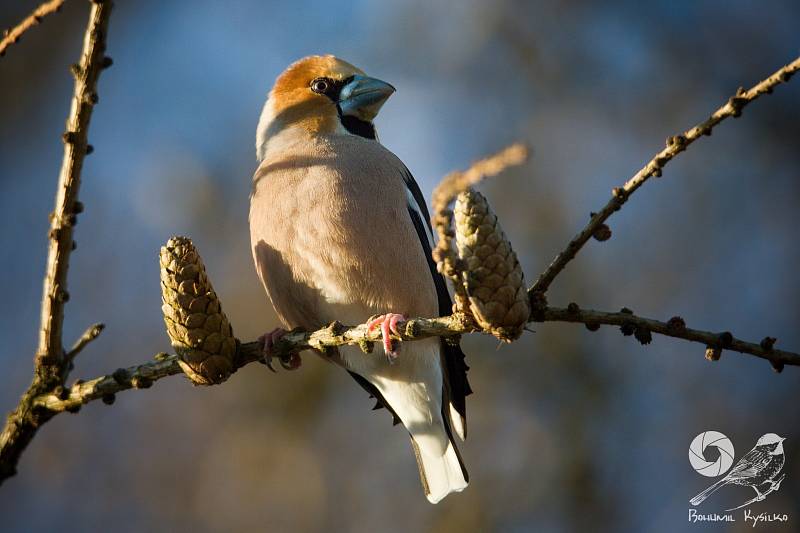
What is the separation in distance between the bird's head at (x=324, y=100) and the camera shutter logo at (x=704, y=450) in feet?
8.49

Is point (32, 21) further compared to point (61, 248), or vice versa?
point (61, 248)

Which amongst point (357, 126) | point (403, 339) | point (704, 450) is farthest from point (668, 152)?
point (704, 450)

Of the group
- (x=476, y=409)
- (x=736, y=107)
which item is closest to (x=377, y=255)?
(x=736, y=107)

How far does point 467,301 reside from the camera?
1927mm

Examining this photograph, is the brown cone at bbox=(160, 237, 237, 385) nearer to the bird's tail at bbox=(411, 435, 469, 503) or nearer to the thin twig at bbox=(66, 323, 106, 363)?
the thin twig at bbox=(66, 323, 106, 363)

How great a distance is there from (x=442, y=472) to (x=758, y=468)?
226cm

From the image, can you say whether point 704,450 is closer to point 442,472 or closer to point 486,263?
point 442,472

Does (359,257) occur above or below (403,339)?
above

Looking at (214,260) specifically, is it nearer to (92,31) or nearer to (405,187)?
(405,187)

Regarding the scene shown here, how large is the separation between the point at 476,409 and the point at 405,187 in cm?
279

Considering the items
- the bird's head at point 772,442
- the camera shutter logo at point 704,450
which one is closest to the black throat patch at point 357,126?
the camera shutter logo at point 704,450

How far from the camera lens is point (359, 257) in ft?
11.3

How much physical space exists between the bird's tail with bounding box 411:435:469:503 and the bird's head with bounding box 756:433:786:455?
270 cm

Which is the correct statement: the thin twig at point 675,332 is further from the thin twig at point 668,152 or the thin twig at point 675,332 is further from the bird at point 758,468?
the bird at point 758,468
